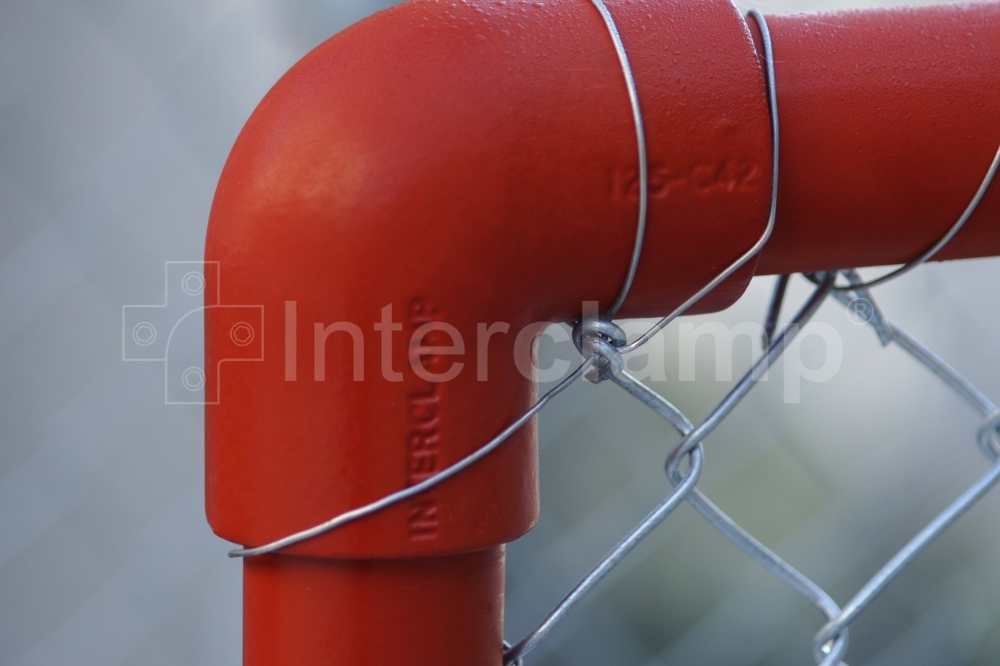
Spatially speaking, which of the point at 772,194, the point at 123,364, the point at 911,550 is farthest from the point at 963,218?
the point at 123,364

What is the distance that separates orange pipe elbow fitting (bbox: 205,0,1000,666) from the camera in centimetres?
30

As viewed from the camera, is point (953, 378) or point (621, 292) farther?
point (953, 378)

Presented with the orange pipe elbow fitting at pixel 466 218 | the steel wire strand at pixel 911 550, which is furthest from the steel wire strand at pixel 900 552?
the orange pipe elbow fitting at pixel 466 218

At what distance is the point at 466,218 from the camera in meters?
0.30

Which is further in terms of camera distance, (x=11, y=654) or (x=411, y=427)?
(x=11, y=654)

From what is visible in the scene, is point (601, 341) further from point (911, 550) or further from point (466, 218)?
point (911, 550)

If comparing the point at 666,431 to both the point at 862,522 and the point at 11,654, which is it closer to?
the point at 862,522

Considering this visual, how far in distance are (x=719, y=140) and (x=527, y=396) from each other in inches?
4.9

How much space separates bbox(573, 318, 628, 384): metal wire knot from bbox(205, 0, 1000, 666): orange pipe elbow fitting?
15 mm

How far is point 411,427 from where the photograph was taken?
0.31 metres

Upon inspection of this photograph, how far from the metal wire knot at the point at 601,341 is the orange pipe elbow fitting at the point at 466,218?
0.05 ft

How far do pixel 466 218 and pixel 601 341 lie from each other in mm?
80

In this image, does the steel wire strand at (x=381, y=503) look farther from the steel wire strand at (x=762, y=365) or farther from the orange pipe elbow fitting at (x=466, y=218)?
the steel wire strand at (x=762, y=365)

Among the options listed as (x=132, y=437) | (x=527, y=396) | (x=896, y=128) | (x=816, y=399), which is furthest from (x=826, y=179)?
(x=816, y=399)
